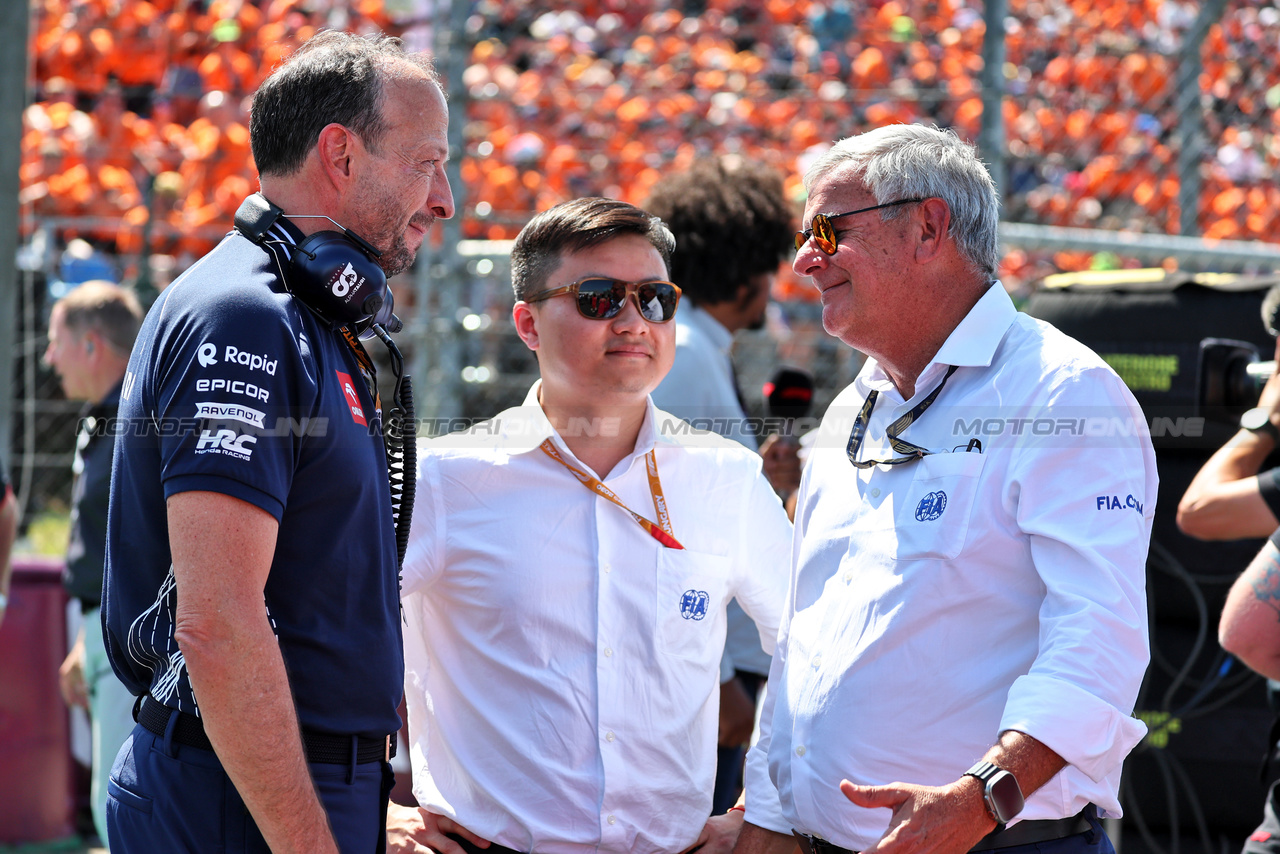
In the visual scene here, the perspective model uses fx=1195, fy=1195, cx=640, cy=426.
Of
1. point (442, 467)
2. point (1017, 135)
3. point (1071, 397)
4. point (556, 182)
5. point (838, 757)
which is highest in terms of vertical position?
point (1017, 135)

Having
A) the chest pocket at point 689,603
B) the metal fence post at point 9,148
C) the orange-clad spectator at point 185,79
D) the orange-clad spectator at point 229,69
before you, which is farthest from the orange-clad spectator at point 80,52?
the chest pocket at point 689,603

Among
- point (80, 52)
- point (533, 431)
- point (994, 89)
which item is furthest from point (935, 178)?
point (80, 52)

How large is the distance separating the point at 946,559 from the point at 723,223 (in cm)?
217

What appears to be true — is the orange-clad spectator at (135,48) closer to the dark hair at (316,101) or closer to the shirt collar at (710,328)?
the shirt collar at (710,328)

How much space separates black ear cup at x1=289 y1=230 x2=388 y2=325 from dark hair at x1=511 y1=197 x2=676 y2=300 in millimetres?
691

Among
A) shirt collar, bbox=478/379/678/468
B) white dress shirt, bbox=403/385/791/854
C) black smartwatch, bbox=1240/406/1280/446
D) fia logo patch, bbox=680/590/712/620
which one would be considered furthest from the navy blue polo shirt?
black smartwatch, bbox=1240/406/1280/446

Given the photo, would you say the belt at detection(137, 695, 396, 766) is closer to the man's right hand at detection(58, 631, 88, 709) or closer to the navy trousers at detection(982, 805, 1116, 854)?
the navy trousers at detection(982, 805, 1116, 854)

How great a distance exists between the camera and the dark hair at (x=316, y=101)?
2.01m

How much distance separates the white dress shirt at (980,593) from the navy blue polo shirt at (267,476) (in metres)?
0.80

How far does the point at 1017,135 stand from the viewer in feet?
32.7

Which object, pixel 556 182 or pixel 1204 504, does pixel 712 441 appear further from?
pixel 556 182

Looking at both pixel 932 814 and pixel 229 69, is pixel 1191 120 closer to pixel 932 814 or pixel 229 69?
pixel 932 814

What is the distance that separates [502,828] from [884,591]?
33.9 inches

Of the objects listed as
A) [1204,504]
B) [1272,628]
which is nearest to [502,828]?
[1272,628]
